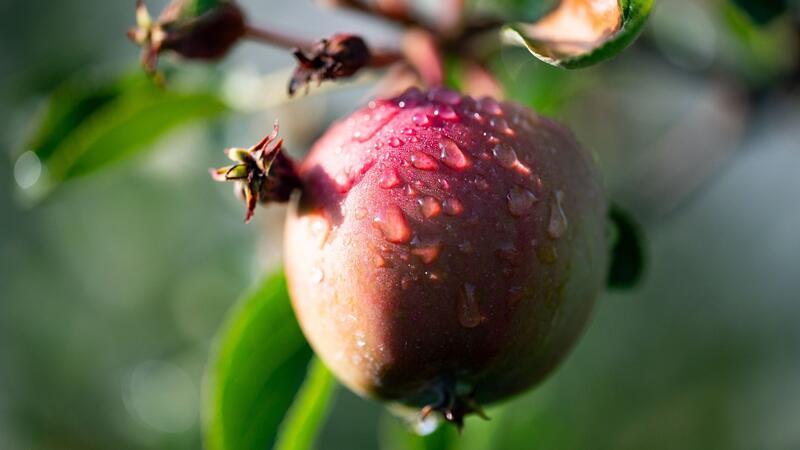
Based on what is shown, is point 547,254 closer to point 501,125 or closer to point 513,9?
point 501,125

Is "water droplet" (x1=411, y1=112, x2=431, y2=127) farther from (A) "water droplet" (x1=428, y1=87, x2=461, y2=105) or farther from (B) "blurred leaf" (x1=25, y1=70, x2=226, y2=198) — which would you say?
(B) "blurred leaf" (x1=25, y1=70, x2=226, y2=198)

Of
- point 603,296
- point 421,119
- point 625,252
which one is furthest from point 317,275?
point 603,296

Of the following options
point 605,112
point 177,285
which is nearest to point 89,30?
point 177,285

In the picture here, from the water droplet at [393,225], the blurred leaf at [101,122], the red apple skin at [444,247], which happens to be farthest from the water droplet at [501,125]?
the blurred leaf at [101,122]

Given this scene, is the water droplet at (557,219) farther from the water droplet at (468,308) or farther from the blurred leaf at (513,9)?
the blurred leaf at (513,9)

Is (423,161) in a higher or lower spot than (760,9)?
higher

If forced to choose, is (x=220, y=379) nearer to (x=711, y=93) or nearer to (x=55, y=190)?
(x=55, y=190)
